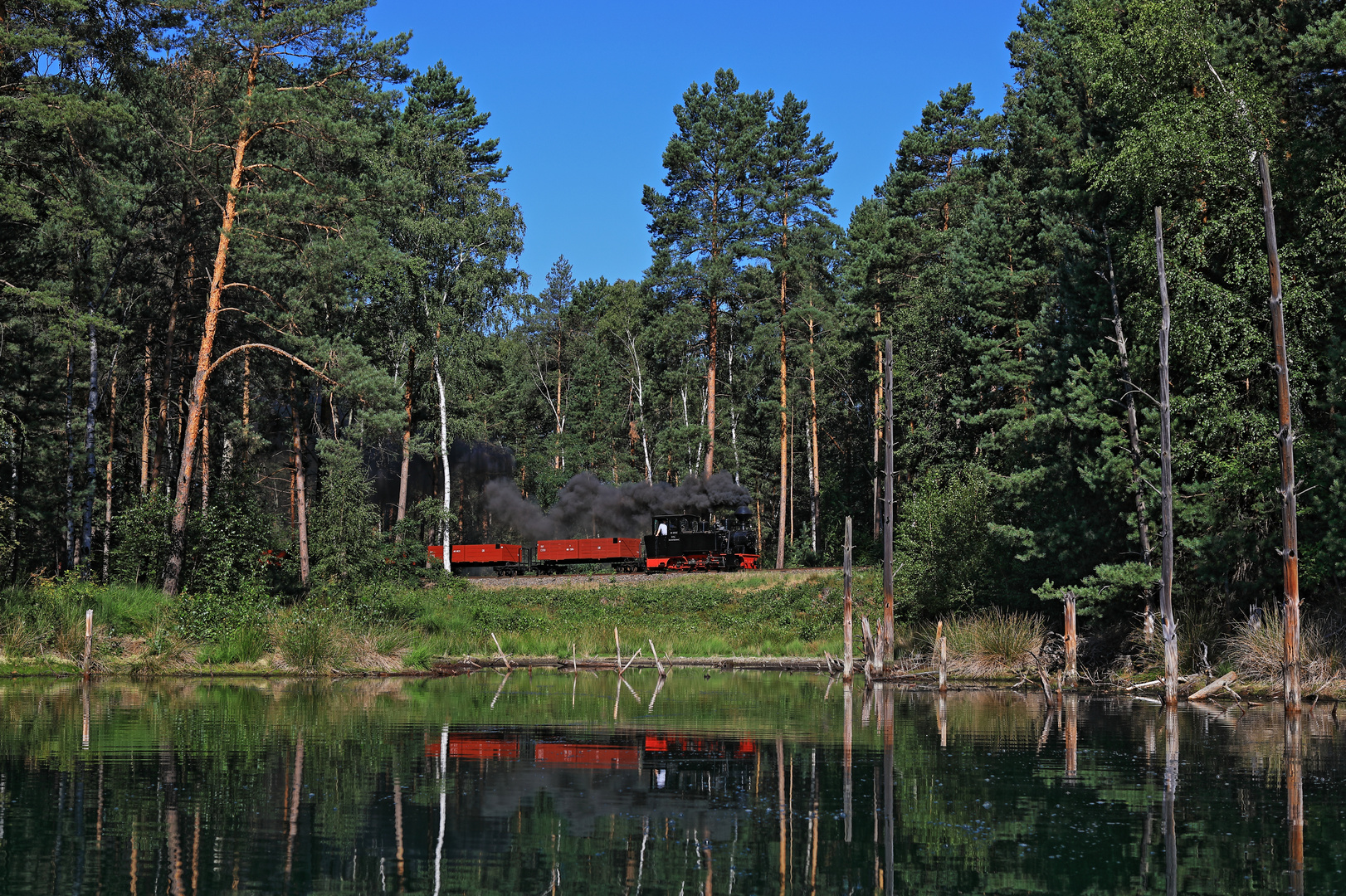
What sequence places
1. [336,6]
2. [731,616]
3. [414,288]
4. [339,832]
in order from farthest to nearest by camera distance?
[414,288] < [731,616] < [336,6] < [339,832]

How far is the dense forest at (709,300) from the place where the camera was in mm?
28078

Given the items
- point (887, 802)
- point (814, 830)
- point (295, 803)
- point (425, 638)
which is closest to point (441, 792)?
point (295, 803)

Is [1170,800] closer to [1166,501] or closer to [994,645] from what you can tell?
[1166,501]

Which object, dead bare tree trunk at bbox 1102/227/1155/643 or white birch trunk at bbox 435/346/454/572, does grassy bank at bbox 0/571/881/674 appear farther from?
dead bare tree trunk at bbox 1102/227/1155/643

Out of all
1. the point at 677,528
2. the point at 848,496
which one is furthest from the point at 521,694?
the point at 848,496

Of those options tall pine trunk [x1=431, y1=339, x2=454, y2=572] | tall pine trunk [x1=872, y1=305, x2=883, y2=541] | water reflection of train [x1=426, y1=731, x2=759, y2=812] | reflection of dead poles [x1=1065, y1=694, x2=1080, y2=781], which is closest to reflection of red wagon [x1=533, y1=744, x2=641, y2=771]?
water reflection of train [x1=426, y1=731, x2=759, y2=812]

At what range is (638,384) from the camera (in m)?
75.4

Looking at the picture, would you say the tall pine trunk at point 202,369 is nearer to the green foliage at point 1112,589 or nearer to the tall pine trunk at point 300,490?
the tall pine trunk at point 300,490

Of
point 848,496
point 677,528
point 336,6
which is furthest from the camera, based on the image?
point 848,496

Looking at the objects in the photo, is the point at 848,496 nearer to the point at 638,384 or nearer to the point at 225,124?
the point at 638,384

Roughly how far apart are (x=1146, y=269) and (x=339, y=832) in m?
25.1

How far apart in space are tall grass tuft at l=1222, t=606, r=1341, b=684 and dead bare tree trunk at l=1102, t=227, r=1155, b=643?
2.50 m

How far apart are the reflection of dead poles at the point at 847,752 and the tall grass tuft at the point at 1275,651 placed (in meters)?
8.67

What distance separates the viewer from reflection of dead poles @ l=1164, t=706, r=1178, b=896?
9992mm
